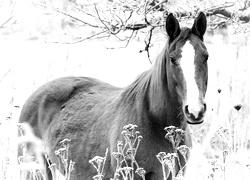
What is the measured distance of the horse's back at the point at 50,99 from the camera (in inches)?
218

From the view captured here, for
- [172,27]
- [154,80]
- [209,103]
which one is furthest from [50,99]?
[209,103]

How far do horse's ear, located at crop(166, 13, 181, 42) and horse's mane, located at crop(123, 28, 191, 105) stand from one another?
49 millimetres

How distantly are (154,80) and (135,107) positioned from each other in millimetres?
306

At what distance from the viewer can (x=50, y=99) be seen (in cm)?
563

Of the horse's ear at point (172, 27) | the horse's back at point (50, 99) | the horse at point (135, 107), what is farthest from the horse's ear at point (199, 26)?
the horse's back at point (50, 99)

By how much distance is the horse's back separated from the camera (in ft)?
18.2

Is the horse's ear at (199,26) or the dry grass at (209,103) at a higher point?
the horse's ear at (199,26)

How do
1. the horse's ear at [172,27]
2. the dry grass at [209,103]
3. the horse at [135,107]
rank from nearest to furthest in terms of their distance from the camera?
the horse at [135,107] < the horse's ear at [172,27] < the dry grass at [209,103]

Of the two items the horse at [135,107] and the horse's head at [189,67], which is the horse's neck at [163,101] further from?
the horse's head at [189,67]

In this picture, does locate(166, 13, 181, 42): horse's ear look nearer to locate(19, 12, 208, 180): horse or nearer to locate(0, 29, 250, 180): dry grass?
locate(19, 12, 208, 180): horse

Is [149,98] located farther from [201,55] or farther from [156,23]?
[156,23]

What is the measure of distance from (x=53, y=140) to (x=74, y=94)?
0.57 m

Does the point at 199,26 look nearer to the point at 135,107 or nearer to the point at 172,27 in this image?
the point at 172,27

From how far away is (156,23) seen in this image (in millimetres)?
5617
